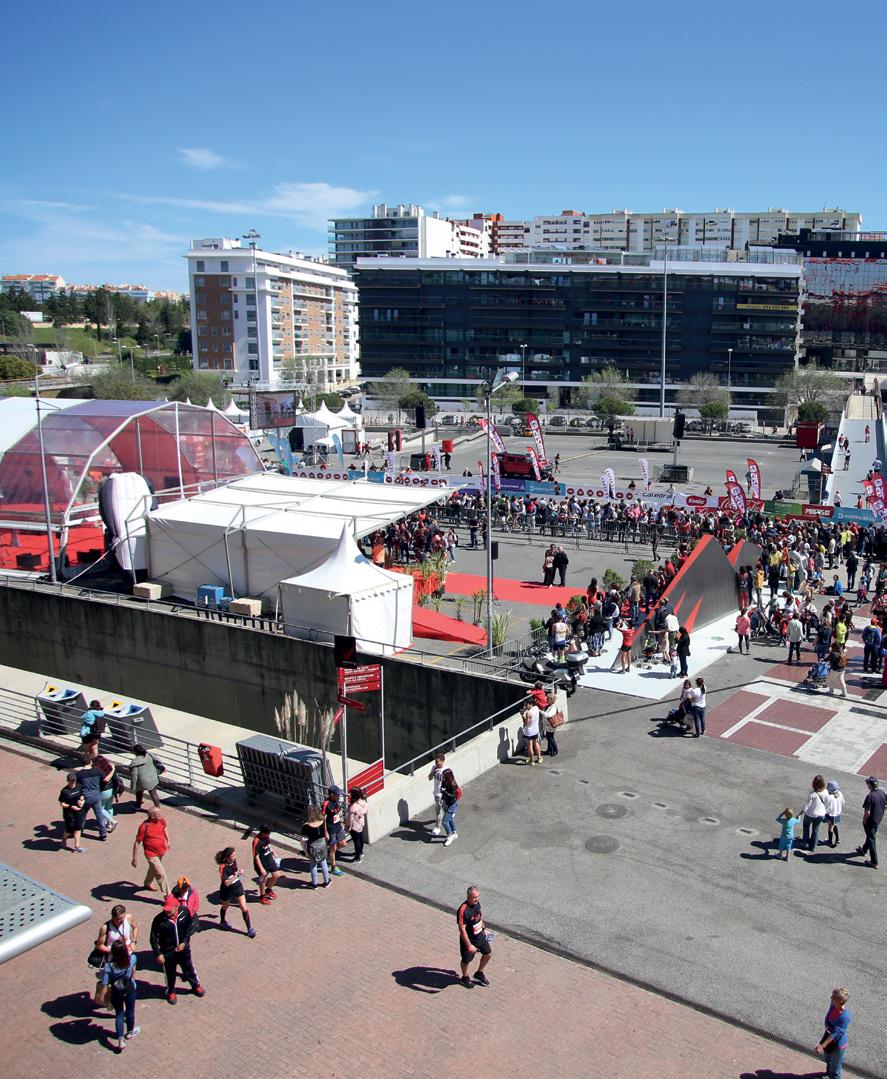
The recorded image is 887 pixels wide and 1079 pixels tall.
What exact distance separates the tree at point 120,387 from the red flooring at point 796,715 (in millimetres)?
56541

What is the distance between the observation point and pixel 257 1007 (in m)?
9.18

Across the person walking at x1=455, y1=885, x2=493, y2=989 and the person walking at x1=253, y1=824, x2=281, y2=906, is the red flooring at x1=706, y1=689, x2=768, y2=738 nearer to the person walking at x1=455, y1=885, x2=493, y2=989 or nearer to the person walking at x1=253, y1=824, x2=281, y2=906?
the person walking at x1=455, y1=885, x2=493, y2=989

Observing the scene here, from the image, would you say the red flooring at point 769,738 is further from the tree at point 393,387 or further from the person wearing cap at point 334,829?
the tree at point 393,387

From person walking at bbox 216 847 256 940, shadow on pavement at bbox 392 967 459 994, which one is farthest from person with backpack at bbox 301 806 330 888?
shadow on pavement at bbox 392 967 459 994

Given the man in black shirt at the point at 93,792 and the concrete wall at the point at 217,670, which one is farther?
the concrete wall at the point at 217,670

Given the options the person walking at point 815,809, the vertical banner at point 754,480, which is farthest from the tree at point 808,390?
the person walking at point 815,809

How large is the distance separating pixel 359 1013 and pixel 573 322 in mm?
102951

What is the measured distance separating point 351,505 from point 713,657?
10.3 metres

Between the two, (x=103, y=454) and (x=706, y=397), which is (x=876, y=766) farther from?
(x=706, y=397)

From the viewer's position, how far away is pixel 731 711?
17062mm

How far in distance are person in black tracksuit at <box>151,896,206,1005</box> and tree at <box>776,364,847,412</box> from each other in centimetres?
8421

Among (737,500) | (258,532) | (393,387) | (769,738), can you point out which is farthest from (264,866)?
(393,387)

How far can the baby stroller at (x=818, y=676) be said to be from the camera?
1806 cm

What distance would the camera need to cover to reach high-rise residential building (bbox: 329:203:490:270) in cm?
16075
